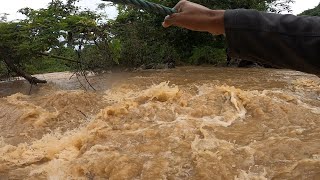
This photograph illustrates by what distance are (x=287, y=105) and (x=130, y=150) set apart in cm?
309

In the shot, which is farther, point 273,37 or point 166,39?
point 166,39

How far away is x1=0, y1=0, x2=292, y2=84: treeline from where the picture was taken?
27.5 ft

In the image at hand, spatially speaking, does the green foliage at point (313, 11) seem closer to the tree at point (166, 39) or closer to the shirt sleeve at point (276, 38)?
the tree at point (166, 39)

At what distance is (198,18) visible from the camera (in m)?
1.35

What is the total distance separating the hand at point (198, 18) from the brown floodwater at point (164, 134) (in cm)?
301

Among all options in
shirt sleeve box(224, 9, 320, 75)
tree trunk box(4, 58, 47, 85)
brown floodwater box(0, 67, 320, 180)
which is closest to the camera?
shirt sleeve box(224, 9, 320, 75)

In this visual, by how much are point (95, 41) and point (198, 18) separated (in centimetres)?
684

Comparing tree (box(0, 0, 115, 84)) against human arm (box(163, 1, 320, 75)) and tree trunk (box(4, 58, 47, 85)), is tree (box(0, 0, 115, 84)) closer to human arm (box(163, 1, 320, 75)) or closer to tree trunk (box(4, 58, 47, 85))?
tree trunk (box(4, 58, 47, 85))

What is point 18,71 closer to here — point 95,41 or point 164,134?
point 95,41

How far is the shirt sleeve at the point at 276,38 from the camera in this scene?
110cm

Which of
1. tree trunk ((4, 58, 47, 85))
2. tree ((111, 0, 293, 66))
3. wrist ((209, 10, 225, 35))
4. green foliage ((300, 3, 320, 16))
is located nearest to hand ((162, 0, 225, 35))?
wrist ((209, 10, 225, 35))

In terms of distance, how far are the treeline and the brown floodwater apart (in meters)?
1.32

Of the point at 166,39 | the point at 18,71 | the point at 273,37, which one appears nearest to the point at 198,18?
the point at 273,37

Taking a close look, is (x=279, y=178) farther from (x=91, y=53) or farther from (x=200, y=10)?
(x=91, y=53)
